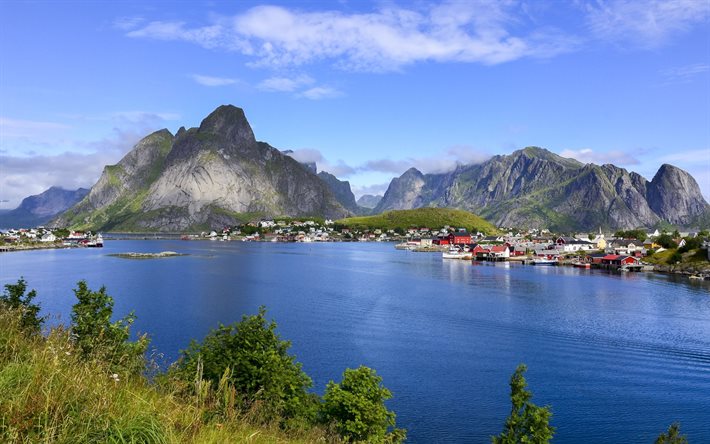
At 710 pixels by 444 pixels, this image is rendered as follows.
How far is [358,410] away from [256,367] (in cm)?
515

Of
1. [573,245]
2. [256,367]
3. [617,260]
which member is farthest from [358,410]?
[573,245]

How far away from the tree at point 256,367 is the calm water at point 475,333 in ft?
31.6

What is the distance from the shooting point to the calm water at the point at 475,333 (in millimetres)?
31844

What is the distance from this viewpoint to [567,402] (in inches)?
1318

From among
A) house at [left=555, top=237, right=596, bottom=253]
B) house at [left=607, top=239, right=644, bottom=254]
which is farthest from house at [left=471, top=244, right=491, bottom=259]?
house at [left=607, top=239, right=644, bottom=254]

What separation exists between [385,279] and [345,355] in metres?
60.4

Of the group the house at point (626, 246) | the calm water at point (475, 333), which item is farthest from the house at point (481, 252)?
the calm water at point (475, 333)

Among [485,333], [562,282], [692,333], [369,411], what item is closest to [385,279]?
[562,282]

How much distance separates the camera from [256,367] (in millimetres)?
20625

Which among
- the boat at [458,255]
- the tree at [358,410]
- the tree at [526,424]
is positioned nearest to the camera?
the tree at [526,424]

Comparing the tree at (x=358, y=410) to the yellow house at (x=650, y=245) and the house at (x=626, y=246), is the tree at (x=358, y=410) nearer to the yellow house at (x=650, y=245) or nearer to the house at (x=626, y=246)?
the house at (x=626, y=246)

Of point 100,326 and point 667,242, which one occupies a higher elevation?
point 667,242

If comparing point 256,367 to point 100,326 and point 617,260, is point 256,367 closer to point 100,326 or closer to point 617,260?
point 100,326

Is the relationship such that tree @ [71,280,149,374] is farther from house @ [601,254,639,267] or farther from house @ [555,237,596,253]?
house @ [555,237,596,253]
